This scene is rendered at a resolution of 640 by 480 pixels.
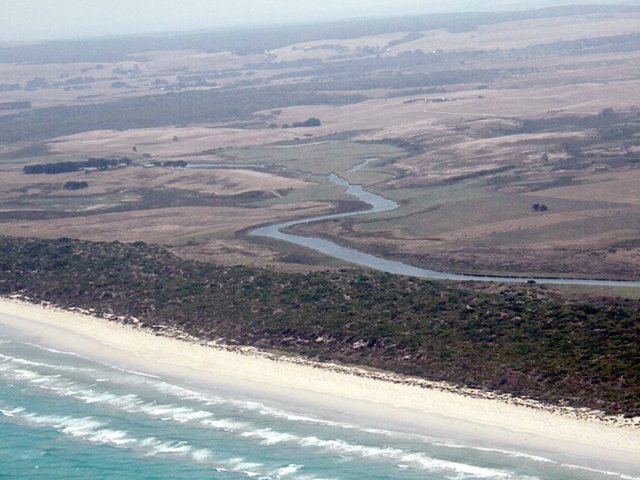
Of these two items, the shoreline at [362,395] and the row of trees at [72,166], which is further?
the row of trees at [72,166]

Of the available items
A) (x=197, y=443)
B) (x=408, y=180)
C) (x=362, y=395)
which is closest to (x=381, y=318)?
(x=362, y=395)

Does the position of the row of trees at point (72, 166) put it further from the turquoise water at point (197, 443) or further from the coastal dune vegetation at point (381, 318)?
the turquoise water at point (197, 443)

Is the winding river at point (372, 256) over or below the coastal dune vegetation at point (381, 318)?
below

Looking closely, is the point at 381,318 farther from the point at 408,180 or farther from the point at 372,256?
the point at 408,180

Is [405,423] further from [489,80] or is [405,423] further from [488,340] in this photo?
[489,80]

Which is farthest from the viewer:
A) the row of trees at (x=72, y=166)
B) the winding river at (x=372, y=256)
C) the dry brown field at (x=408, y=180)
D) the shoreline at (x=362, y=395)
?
the row of trees at (x=72, y=166)

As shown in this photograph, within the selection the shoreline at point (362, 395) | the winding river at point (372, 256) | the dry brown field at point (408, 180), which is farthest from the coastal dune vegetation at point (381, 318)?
the dry brown field at point (408, 180)

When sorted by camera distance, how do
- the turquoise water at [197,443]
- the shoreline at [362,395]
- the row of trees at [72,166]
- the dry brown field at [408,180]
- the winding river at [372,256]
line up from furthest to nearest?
the row of trees at [72,166], the dry brown field at [408,180], the winding river at [372,256], the shoreline at [362,395], the turquoise water at [197,443]

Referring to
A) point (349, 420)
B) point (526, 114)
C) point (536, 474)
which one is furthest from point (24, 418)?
point (526, 114)
